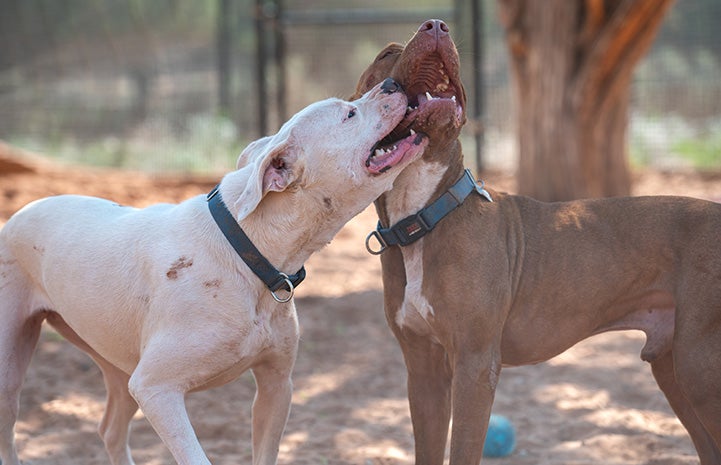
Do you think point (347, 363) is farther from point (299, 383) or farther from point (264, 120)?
point (264, 120)

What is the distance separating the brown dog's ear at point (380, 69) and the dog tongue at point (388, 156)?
0.52 m

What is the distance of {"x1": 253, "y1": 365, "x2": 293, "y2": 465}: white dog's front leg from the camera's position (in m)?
3.96

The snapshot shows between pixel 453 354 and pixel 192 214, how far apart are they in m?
1.17

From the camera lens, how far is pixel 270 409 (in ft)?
13.1

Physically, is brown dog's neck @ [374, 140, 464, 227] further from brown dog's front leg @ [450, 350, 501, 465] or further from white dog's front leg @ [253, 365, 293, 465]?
white dog's front leg @ [253, 365, 293, 465]

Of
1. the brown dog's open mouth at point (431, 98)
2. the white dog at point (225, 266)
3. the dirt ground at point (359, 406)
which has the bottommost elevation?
the dirt ground at point (359, 406)

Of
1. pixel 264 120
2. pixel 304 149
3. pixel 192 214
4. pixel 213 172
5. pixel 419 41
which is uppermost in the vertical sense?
pixel 419 41

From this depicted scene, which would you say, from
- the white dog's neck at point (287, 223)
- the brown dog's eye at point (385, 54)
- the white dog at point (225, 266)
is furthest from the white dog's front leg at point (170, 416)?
the brown dog's eye at point (385, 54)

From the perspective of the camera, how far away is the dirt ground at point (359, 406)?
4.97 m

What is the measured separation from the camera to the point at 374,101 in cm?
371

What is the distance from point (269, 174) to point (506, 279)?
3.47 ft

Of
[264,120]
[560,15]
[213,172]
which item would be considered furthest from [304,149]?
[213,172]

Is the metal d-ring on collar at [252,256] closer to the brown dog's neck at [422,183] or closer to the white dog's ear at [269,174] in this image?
the white dog's ear at [269,174]

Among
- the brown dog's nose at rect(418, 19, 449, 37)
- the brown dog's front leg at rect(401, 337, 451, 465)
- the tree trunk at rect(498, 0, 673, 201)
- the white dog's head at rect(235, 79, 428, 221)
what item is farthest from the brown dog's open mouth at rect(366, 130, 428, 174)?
the tree trunk at rect(498, 0, 673, 201)
